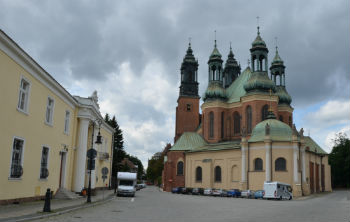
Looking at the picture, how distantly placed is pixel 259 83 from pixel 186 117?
61.3 ft

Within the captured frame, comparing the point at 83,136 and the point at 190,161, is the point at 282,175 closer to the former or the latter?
the point at 190,161

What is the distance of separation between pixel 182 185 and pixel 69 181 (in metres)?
31.7

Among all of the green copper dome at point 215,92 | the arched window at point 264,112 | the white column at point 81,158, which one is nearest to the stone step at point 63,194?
the white column at point 81,158

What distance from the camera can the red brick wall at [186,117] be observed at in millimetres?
67312

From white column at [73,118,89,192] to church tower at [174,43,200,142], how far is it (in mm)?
39974

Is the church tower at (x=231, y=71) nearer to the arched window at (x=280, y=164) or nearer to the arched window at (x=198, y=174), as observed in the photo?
the arched window at (x=198, y=174)

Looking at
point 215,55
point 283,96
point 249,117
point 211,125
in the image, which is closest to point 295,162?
point 249,117

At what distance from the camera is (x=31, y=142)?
19062 mm

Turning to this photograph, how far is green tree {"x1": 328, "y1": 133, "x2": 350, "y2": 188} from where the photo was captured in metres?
73.8

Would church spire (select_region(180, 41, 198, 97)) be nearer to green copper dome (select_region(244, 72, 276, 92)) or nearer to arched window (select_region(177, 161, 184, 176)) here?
arched window (select_region(177, 161, 184, 176))

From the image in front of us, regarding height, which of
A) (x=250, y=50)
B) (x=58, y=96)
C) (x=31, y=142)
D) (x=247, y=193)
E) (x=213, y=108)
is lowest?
(x=247, y=193)

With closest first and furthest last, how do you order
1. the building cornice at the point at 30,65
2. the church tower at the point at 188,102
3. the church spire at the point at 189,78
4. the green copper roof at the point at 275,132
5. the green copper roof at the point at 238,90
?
1. the building cornice at the point at 30,65
2. the green copper roof at the point at 275,132
3. the green copper roof at the point at 238,90
4. the church tower at the point at 188,102
5. the church spire at the point at 189,78

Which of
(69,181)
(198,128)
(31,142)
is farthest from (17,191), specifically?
(198,128)

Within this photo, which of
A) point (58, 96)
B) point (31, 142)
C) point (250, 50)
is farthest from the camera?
point (250, 50)
